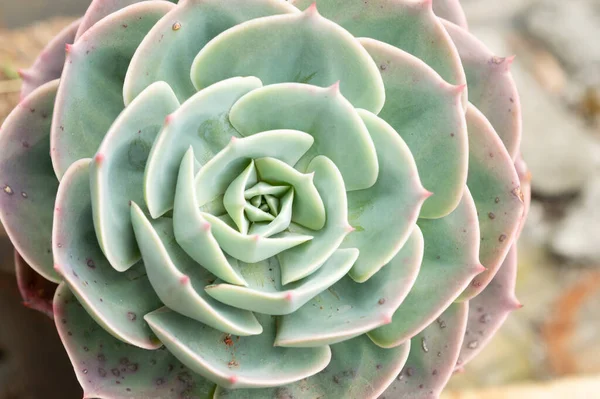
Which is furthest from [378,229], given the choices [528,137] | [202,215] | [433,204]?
[528,137]

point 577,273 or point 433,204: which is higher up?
point 433,204

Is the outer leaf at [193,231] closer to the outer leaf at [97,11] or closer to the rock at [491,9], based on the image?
the outer leaf at [97,11]

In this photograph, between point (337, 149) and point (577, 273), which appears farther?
point (577, 273)

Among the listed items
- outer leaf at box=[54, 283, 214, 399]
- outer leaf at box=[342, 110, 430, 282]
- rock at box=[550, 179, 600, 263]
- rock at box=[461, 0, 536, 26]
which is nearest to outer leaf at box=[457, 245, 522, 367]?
outer leaf at box=[342, 110, 430, 282]

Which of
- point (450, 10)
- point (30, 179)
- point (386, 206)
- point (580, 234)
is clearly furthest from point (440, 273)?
point (580, 234)

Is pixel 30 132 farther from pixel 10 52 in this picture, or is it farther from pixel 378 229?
pixel 10 52

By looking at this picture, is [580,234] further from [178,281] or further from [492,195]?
[178,281]

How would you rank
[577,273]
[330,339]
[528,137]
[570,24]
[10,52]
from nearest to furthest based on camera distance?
1. [330,339]
2. [10,52]
3. [577,273]
4. [528,137]
5. [570,24]
